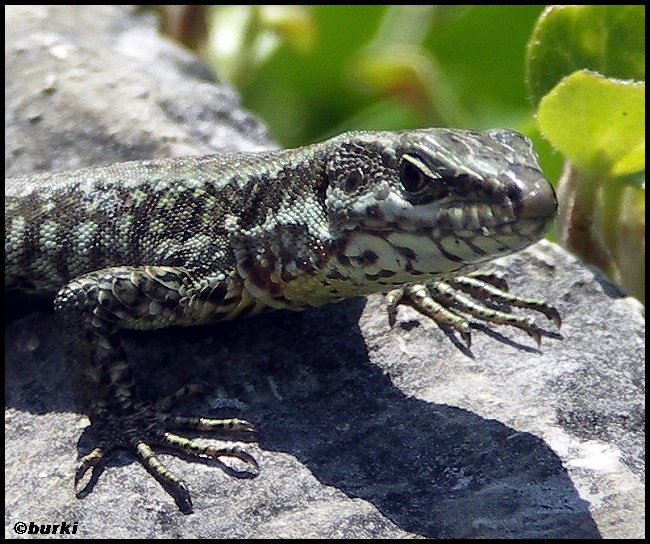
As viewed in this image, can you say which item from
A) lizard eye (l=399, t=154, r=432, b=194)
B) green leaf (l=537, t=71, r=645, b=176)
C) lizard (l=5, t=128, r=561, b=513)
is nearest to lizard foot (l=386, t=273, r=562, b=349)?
lizard (l=5, t=128, r=561, b=513)

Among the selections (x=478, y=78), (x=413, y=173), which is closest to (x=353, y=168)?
(x=413, y=173)

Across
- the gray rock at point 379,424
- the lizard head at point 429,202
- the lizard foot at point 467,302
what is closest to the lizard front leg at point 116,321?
the gray rock at point 379,424

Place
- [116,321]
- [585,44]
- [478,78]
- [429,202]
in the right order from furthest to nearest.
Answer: [478,78] < [585,44] < [116,321] < [429,202]

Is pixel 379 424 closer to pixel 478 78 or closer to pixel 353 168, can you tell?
pixel 353 168

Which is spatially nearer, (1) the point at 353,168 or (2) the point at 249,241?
(1) the point at 353,168

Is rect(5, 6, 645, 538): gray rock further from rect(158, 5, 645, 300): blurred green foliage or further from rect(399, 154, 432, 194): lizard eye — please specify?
rect(399, 154, 432, 194): lizard eye

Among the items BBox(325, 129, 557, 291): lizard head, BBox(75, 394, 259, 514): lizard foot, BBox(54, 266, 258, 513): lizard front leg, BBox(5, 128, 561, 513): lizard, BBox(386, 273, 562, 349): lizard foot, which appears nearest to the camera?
BBox(325, 129, 557, 291): lizard head

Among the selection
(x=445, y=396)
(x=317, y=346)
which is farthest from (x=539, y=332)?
(x=317, y=346)

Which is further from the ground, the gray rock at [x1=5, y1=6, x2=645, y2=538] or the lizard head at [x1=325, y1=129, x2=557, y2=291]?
the lizard head at [x1=325, y1=129, x2=557, y2=291]
